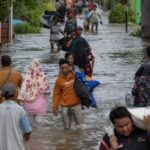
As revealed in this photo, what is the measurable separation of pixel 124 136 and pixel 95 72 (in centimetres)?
1409

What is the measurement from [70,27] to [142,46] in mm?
5993

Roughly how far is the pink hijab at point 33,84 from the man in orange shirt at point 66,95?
19.1 inches

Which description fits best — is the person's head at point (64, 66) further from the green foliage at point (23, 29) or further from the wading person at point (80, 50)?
the green foliage at point (23, 29)

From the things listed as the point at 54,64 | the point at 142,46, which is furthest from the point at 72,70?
the point at 142,46

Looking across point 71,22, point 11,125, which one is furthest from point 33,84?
point 71,22

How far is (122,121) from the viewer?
5398 millimetres

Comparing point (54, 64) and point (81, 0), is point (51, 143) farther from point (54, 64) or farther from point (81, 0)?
point (81, 0)

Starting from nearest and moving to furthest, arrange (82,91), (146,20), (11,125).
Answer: (11,125), (82,91), (146,20)

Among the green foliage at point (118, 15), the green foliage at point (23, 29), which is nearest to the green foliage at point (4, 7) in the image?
the green foliage at point (23, 29)

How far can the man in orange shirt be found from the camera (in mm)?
11156

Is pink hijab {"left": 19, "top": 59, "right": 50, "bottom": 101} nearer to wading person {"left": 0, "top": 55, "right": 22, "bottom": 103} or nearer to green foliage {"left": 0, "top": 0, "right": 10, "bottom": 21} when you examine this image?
wading person {"left": 0, "top": 55, "right": 22, "bottom": 103}

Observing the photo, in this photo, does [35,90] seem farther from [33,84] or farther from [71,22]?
[71,22]

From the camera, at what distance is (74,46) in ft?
47.4

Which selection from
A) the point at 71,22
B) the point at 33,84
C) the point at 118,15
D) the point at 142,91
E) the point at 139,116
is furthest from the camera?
the point at 118,15
